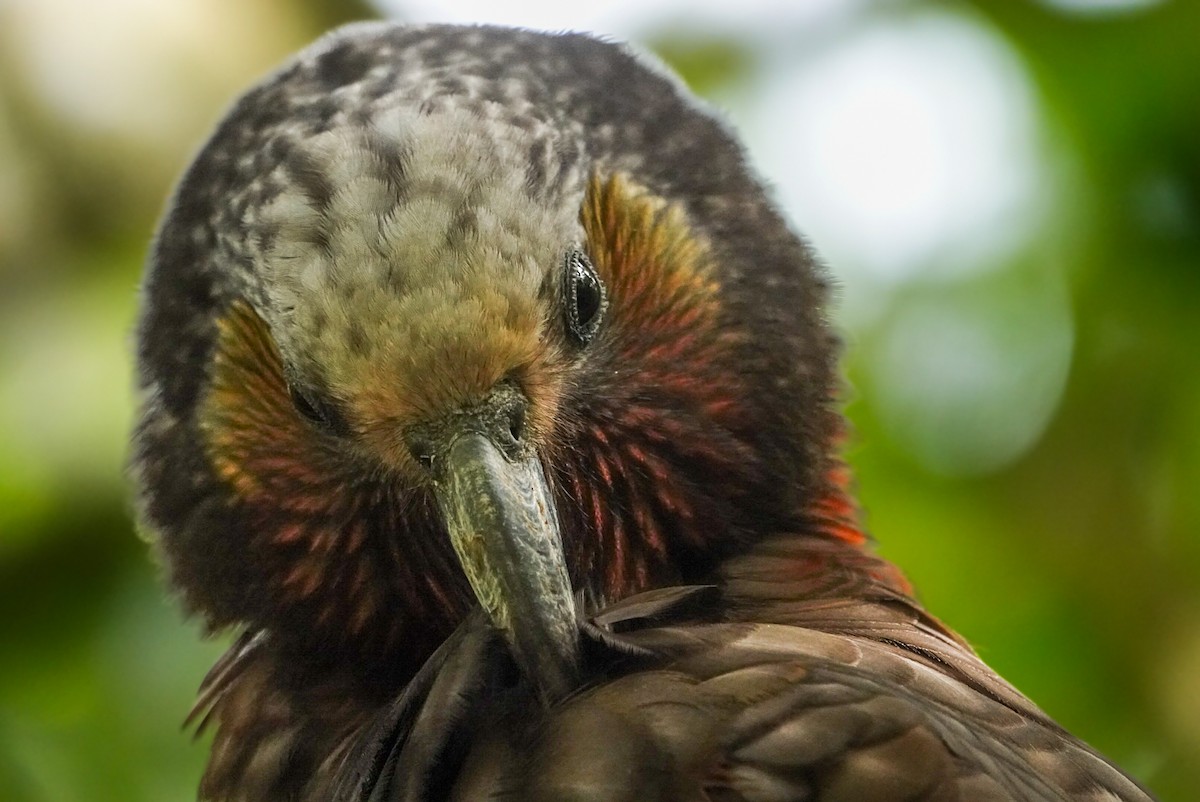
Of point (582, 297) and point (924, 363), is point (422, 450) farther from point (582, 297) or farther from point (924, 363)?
point (924, 363)

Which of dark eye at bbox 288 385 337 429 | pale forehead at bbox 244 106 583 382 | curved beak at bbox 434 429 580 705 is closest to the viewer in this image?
curved beak at bbox 434 429 580 705

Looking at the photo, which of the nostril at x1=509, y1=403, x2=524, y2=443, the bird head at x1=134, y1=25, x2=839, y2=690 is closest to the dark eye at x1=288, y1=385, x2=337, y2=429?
the bird head at x1=134, y1=25, x2=839, y2=690

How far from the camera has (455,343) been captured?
182cm

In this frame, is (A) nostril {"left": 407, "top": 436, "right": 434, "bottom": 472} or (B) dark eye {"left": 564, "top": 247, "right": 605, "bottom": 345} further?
(B) dark eye {"left": 564, "top": 247, "right": 605, "bottom": 345}

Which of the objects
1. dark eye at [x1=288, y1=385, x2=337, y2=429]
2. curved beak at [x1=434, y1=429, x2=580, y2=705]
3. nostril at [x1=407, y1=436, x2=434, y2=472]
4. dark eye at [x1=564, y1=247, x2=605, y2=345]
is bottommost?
curved beak at [x1=434, y1=429, x2=580, y2=705]

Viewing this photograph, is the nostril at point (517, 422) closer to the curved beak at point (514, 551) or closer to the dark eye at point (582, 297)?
the curved beak at point (514, 551)

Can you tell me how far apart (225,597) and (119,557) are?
5.23 feet

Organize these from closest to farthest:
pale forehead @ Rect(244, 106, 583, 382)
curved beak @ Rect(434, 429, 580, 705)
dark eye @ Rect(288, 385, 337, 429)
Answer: curved beak @ Rect(434, 429, 580, 705) < pale forehead @ Rect(244, 106, 583, 382) < dark eye @ Rect(288, 385, 337, 429)

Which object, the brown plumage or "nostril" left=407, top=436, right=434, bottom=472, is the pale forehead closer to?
the brown plumage

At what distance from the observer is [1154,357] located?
3732mm

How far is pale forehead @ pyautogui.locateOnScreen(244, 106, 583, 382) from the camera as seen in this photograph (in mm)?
1813

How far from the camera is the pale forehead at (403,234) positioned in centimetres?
181

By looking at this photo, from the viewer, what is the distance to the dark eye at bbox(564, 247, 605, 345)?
198 cm

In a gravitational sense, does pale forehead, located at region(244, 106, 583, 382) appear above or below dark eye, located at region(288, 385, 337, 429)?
above
